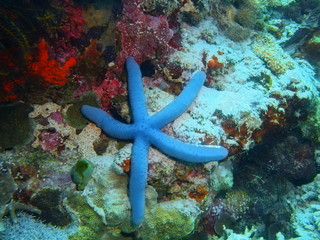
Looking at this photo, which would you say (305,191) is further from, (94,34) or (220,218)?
(94,34)

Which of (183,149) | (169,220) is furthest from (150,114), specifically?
(169,220)

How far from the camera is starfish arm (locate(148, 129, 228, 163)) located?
Result: 135 inches

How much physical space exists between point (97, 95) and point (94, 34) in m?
0.99

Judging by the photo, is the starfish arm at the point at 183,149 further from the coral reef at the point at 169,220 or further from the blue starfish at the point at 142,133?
the coral reef at the point at 169,220

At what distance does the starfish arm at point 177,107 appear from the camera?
360 cm

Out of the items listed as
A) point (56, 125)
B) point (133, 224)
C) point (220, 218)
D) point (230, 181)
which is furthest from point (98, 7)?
point (220, 218)

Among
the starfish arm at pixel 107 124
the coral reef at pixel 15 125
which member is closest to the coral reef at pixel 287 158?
the starfish arm at pixel 107 124

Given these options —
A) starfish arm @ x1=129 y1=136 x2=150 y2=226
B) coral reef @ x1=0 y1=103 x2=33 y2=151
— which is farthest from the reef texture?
starfish arm @ x1=129 y1=136 x2=150 y2=226

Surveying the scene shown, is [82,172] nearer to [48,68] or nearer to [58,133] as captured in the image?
[58,133]

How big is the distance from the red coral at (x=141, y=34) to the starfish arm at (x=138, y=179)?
5.16ft

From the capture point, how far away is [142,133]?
11.6 feet

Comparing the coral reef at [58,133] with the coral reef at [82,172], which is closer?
the coral reef at [82,172]

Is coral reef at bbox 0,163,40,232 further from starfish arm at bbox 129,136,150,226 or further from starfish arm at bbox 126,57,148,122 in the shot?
starfish arm at bbox 126,57,148,122

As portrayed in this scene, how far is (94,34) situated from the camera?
13.0ft
